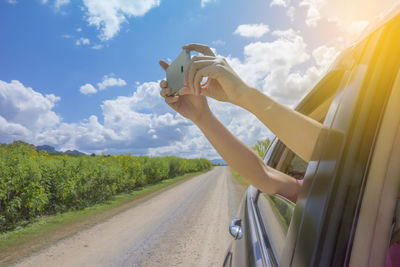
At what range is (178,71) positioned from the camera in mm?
1128

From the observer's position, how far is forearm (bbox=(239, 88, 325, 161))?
81 centimetres

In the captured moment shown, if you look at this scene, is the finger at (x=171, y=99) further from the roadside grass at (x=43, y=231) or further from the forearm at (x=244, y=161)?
the roadside grass at (x=43, y=231)

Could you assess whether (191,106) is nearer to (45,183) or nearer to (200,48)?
(200,48)

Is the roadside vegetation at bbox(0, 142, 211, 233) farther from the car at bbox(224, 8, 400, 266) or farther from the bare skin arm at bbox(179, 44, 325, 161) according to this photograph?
the car at bbox(224, 8, 400, 266)

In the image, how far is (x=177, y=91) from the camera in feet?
3.86

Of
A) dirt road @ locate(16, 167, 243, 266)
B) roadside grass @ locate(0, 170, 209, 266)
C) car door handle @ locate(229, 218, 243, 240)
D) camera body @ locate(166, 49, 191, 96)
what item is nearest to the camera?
camera body @ locate(166, 49, 191, 96)

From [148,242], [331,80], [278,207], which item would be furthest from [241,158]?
[148,242]

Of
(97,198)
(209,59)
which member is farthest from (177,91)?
(97,198)

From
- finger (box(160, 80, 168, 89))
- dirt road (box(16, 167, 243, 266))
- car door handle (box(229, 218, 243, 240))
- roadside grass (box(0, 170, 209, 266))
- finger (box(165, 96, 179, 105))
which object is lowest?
roadside grass (box(0, 170, 209, 266))

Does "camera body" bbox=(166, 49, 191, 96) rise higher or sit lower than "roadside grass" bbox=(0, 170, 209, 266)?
higher

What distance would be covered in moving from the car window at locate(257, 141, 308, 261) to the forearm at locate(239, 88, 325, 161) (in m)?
0.42

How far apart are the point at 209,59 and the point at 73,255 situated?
15.5ft

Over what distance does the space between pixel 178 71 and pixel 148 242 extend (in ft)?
15.6

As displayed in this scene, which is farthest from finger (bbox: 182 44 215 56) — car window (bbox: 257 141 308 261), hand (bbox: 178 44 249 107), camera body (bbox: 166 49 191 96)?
car window (bbox: 257 141 308 261)
